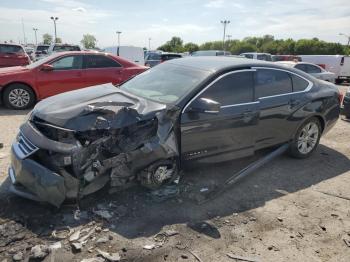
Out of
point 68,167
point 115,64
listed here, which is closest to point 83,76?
point 115,64

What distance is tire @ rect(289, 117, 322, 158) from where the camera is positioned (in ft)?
18.0

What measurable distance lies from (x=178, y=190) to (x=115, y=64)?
613 cm

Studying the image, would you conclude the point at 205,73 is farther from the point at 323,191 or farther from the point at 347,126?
the point at 347,126

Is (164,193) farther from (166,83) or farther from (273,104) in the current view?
(273,104)

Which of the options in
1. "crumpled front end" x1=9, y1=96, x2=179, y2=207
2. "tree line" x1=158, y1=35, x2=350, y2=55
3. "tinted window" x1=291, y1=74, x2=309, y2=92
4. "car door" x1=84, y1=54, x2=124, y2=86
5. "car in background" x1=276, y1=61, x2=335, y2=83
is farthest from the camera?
"tree line" x1=158, y1=35, x2=350, y2=55

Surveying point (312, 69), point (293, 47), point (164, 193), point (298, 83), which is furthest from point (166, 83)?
point (293, 47)

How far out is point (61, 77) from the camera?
8703mm

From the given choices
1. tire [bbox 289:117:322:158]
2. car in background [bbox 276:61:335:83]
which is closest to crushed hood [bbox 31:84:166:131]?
tire [bbox 289:117:322:158]

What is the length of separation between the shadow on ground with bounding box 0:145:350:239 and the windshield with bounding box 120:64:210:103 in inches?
39.9

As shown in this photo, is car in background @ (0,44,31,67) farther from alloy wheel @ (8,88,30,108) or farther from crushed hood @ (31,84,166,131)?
crushed hood @ (31,84,166,131)

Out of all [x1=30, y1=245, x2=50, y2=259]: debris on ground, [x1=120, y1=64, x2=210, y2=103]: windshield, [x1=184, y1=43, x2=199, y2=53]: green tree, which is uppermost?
[x1=184, y1=43, x2=199, y2=53]: green tree

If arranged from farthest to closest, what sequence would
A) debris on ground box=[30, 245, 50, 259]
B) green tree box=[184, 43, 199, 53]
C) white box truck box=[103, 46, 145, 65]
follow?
green tree box=[184, 43, 199, 53] → white box truck box=[103, 46, 145, 65] → debris on ground box=[30, 245, 50, 259]

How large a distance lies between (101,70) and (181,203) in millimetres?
6226

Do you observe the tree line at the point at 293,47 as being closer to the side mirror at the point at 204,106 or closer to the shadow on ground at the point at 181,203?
the shadow on ground at the point at 181,203
